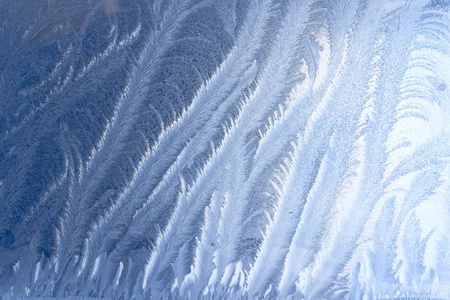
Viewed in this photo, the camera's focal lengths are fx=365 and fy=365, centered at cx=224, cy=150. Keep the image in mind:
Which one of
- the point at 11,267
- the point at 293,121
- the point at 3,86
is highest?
the point at 293,121

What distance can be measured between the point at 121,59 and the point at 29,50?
12 centimetres

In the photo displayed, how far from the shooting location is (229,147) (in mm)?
446

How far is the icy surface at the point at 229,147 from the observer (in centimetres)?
44

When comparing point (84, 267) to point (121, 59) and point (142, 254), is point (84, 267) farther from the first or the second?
point (121, 59)

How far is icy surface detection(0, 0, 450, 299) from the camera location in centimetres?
44

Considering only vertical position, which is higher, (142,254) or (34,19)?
(34,19)

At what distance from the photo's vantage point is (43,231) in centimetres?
44

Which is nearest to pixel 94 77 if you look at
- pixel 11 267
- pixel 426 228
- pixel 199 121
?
pixel 199 121

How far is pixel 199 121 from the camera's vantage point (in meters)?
0.45

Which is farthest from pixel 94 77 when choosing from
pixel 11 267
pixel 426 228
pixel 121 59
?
pixel 426 228

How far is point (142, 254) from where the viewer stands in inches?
17.3

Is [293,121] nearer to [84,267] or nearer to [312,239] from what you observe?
[312,239]

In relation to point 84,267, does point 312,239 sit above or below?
above

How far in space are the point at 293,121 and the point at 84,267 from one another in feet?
1.01
